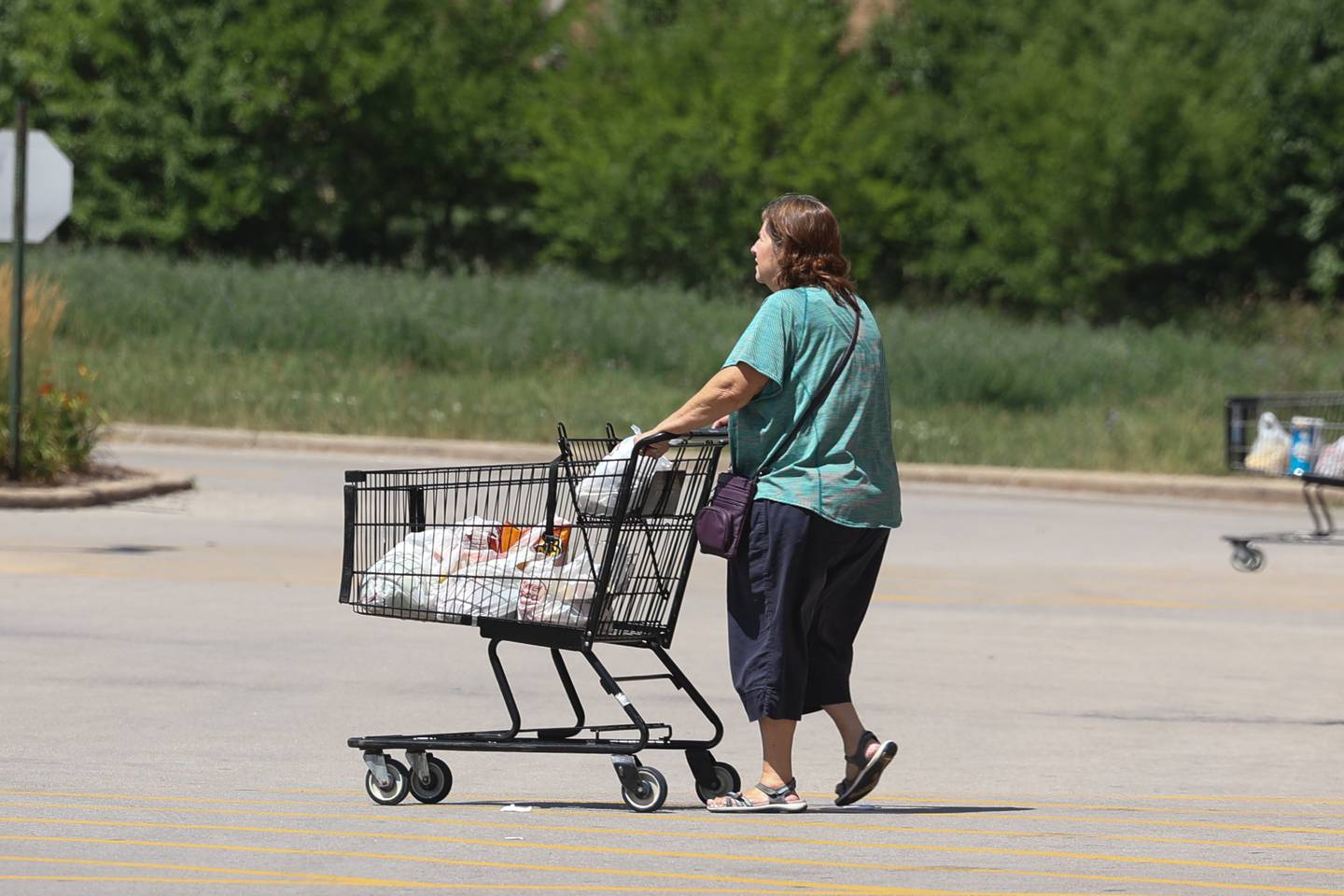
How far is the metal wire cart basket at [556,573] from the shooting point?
6.20 m

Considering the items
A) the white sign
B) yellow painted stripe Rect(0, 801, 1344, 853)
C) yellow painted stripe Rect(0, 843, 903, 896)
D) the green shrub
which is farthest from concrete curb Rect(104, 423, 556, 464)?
yellow painted stripe Rect(0, 843, 903, 896)

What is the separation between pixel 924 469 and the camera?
20.9 metres

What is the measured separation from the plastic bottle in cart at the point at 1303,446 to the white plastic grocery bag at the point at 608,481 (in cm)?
917

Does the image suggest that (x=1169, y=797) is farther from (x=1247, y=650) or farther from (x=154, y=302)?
(x=154, y=302)

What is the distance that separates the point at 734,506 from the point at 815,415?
1.15 ft

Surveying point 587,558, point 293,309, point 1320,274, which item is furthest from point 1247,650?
point 1320,274

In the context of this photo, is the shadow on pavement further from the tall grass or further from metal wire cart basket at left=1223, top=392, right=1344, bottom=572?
the tall grass

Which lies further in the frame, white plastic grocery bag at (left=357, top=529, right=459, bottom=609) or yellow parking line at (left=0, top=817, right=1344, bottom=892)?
white plastic grocery bag at (left=357, top=529, right=459, bottom=609)

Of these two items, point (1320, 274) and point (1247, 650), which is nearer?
point (1247, 650)

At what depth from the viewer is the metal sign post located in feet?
53.4

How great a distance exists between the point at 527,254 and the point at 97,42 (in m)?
10.5

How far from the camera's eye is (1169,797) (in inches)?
278

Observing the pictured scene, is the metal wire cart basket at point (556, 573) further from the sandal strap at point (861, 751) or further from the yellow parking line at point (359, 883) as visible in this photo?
the yellow parking line at point (359, 883)

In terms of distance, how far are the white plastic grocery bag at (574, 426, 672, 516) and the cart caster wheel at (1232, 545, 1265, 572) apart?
30.3 ft
